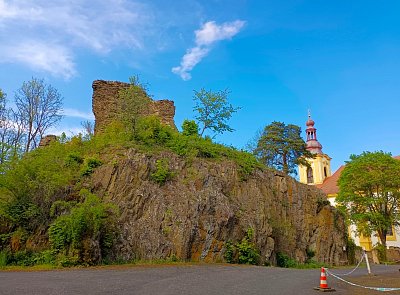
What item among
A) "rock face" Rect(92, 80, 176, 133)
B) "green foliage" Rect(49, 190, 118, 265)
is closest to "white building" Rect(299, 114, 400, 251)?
"rock face" Rect(92, 80, 176, 133)

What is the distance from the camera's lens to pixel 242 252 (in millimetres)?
18125

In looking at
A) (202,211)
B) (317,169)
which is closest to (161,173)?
(202,211)

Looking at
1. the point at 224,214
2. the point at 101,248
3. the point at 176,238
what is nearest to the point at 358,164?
the point at 224,214

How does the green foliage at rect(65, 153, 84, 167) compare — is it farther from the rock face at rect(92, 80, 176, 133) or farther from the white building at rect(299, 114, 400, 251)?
the white building at rect(299, 114, 400, 251)

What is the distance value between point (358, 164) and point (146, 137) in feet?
85.4

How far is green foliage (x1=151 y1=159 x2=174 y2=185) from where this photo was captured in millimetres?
19328

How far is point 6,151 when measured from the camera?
56.4ft

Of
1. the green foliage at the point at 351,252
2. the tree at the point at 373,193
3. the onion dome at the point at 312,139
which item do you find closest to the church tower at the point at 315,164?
the onion dome at the point at 312,139

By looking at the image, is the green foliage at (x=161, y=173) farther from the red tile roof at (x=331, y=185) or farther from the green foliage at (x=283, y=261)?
the red tile roof at (x=331, y=185)

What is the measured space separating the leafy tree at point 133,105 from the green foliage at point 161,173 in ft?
12.1

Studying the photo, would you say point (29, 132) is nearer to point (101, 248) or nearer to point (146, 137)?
point (146, 137)

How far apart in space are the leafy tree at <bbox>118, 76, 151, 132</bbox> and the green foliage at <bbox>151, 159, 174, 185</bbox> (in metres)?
3.69

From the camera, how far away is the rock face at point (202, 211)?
17.0m

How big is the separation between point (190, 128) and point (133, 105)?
16.4 feet
